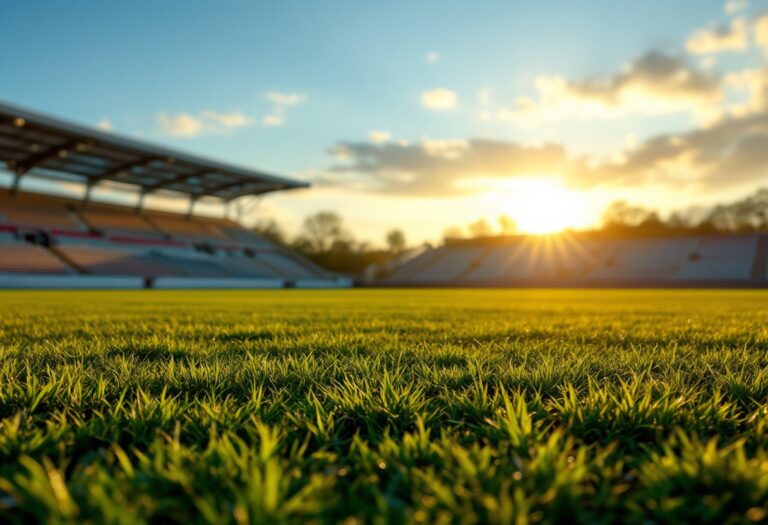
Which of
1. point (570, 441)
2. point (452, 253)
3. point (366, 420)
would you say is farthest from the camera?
point (452, 253)

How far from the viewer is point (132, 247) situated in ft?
123

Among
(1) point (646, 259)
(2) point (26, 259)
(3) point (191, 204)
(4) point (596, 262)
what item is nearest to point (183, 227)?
(3) point (191, 204)

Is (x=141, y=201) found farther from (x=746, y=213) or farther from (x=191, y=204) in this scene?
(x=746, y=213)

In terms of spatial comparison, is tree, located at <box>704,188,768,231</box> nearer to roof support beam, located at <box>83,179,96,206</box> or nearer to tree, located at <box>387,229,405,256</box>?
tree, located at <box>387,229,405,256</box>

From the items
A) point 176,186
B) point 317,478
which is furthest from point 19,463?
point 176,186

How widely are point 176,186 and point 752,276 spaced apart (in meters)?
43.1

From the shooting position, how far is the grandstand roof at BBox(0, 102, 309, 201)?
27.0 meters

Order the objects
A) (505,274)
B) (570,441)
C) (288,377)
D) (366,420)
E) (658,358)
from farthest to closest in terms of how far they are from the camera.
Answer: (505,274) < (658,358) < (288,377) < (366,420) < (570,441)

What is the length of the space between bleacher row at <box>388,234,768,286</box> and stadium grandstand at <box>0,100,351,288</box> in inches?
455

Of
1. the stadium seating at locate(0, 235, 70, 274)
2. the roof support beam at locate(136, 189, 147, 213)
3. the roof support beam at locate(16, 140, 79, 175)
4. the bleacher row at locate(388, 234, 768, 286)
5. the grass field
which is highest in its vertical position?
the roof support beam at locate(16, 140, 79, 175)

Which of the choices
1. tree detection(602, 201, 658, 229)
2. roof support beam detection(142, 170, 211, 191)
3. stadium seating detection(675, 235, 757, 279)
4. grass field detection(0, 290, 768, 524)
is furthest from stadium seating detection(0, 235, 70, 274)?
tree detection(602, 201, 658, 229)

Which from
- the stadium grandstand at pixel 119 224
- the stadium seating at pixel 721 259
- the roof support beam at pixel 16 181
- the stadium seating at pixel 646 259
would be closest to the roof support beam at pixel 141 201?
the stadium grandstand at pixel 119 224

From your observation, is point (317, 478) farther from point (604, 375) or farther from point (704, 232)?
point (704, 232)

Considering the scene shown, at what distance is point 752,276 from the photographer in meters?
37.0
